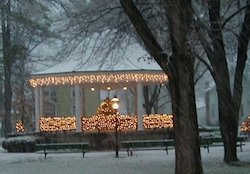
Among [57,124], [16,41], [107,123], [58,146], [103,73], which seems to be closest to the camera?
[58,146]

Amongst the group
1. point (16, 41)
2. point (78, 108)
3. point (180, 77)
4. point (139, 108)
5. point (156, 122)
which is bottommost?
point (156, 122)

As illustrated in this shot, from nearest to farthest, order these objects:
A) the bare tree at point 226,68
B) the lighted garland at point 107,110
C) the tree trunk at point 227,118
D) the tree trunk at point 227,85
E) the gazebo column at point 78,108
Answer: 1. the bare tree at point 226,68
2. the tree trunk at point 227,85
3. the tree trunk at point 227,118
4. the gazebo column at point 78,108
5. the lighted garland at point 107,110

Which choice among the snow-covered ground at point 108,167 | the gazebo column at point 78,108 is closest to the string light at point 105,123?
the gazebo column at point 78,108

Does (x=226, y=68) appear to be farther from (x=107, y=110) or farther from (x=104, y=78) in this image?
(x=107, y=110)

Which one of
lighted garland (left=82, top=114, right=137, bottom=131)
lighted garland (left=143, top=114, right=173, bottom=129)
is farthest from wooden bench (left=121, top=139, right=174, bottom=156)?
lighted garland (left=143, top=114, right=173, bottom=129)

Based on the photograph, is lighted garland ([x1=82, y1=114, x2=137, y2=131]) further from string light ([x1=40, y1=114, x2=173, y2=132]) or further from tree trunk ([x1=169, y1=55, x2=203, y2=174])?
tree trunk ([x1=169, y1=55, x2=203, y2=174])

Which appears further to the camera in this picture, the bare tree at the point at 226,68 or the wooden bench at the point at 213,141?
the wooden bench at the point at 213,141

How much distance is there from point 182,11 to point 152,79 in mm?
20376

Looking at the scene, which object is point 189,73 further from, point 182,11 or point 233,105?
point 233,105

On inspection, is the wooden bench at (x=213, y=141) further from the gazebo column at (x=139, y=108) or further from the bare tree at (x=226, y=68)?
the bare tree at (x=226, y=68)

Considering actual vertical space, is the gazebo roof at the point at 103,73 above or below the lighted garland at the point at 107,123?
above

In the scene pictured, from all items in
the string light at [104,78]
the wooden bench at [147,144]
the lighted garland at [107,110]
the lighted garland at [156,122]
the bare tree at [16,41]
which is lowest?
the wooden bench at [147,144]

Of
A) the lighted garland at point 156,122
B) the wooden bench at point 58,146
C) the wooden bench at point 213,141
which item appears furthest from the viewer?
the lighted garland at point 156,122

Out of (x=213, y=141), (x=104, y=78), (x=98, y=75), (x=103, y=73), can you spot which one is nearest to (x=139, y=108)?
(x=104, y=78)
